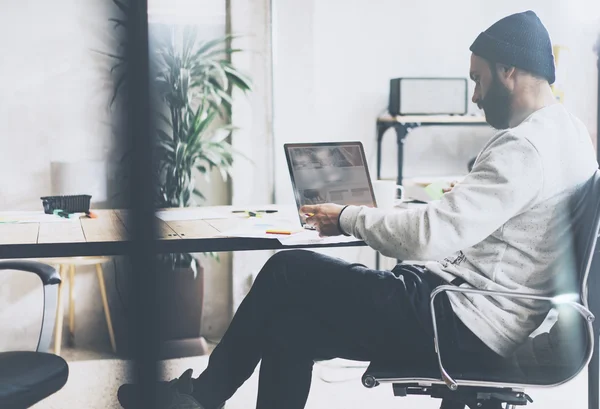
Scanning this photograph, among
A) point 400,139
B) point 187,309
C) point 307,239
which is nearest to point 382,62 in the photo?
point 400,139

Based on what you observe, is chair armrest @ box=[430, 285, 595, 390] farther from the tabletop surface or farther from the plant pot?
the tabletop surface

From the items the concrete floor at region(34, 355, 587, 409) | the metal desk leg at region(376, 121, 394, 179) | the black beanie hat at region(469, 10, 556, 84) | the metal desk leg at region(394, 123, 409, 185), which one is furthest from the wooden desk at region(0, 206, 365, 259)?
the metal desk leg at region(376, 121, 394, 179)

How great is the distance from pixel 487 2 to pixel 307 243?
283cm

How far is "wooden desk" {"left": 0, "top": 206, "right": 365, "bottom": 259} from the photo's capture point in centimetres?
165

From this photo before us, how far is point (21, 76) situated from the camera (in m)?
3.40

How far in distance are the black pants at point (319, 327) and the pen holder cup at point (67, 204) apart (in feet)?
2.35

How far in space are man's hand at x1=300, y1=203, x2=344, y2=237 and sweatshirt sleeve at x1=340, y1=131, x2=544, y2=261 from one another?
20 centimetres

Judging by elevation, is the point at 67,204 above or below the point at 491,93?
below

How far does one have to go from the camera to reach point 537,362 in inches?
62.0

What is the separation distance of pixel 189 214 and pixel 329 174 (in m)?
0.56

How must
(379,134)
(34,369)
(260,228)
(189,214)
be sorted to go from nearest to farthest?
(34,369)
(260,228)
(189,214)
(379,134)

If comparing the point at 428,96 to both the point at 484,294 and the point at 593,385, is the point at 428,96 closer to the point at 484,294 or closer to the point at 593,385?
the point at 593,385

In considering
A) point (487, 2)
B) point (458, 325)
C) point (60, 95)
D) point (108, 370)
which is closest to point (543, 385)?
point (458, 325)

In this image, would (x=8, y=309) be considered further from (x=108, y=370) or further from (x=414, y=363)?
(x=414, y=363)
